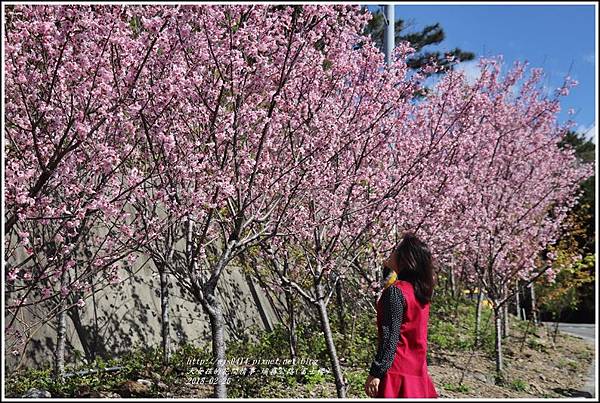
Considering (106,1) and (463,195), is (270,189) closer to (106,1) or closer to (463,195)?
(106,1)

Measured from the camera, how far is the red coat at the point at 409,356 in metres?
3.62

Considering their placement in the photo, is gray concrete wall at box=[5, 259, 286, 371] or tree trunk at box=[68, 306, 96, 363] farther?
tree trunk at box=[68, 306, 96, 363]

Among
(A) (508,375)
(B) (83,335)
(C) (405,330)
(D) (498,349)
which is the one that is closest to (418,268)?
(C) (405,330)

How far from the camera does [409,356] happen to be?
366 centimetres

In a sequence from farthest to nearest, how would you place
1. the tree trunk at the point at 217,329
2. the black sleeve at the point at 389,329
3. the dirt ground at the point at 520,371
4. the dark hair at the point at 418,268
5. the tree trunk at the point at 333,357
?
the dirt ground at the point at 520,371 → the tree trunk at the point at 333,357 → the tree trunk at the point at 217,329 → the dark hair at the point at 418,268 → the black sleeve at the point at 389,329

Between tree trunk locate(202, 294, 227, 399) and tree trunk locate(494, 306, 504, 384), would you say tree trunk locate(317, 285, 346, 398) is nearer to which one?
tree trunk locate(202, 294, 227, 399)

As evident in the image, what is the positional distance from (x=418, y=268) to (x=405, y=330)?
15.0 inches

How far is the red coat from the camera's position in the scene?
3.62m

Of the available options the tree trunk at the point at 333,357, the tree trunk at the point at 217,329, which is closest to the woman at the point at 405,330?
→ the tree trunk at the point at 217,329

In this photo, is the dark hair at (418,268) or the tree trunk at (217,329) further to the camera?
the tree trunk at (217,329)

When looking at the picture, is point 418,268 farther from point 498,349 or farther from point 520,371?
point 520,371

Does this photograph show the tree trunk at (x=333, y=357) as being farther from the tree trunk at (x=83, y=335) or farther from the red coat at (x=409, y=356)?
the tree trunk at (x=83, y=335)

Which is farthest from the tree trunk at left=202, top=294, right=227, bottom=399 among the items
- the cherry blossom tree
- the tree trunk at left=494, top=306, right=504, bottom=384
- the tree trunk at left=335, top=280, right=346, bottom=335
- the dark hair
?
the tree trunk at left=494, top=306, right=504, bottom=384

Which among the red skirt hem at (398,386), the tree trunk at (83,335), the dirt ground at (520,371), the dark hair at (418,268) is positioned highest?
the dark hair at (418,268)
